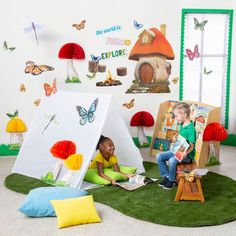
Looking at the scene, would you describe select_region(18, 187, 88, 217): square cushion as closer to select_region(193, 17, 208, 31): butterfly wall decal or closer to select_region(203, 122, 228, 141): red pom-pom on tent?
select_region(203, 122, 228, 141): red pom-pom on tent

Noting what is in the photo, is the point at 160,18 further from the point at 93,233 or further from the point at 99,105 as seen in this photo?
the point at 93,233

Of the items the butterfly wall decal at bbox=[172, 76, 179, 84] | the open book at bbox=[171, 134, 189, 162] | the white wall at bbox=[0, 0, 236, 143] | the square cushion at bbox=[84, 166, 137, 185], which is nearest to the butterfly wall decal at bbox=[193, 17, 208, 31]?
the white wall at bbox=[0, 0, 236, 143]

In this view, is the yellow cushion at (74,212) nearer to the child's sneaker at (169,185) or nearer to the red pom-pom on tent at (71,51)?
the child's sneaker at (169,185)

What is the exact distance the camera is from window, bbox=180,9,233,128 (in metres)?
5.31

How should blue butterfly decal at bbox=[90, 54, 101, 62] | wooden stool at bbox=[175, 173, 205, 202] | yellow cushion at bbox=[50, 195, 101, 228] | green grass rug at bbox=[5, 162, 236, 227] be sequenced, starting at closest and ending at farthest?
yellow cushion at bbox=[50, 195, 101, 228], green grass rug at bbox=[5, 162, 236, 227], wooden stool at bbox=[175, 173, 205, 202], blue butterfly decal at bbox=[90, 54, 101, 62]

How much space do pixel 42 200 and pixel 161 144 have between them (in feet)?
6.85

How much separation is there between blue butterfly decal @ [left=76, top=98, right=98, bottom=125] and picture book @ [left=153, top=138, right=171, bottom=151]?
3.99 ft

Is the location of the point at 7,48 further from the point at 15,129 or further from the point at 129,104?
the point at 129,104

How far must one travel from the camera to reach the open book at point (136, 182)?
12.0ft

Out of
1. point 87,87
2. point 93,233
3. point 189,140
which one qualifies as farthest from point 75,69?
point 93,233

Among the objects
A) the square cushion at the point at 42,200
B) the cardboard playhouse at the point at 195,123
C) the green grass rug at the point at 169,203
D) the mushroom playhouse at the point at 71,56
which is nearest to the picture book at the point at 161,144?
the cardboard playhouse at the point at 195,123

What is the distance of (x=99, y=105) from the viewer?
3.88 meters

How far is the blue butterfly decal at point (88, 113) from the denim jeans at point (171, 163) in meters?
0.69

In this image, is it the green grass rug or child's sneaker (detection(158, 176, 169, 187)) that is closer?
the green grass rug
